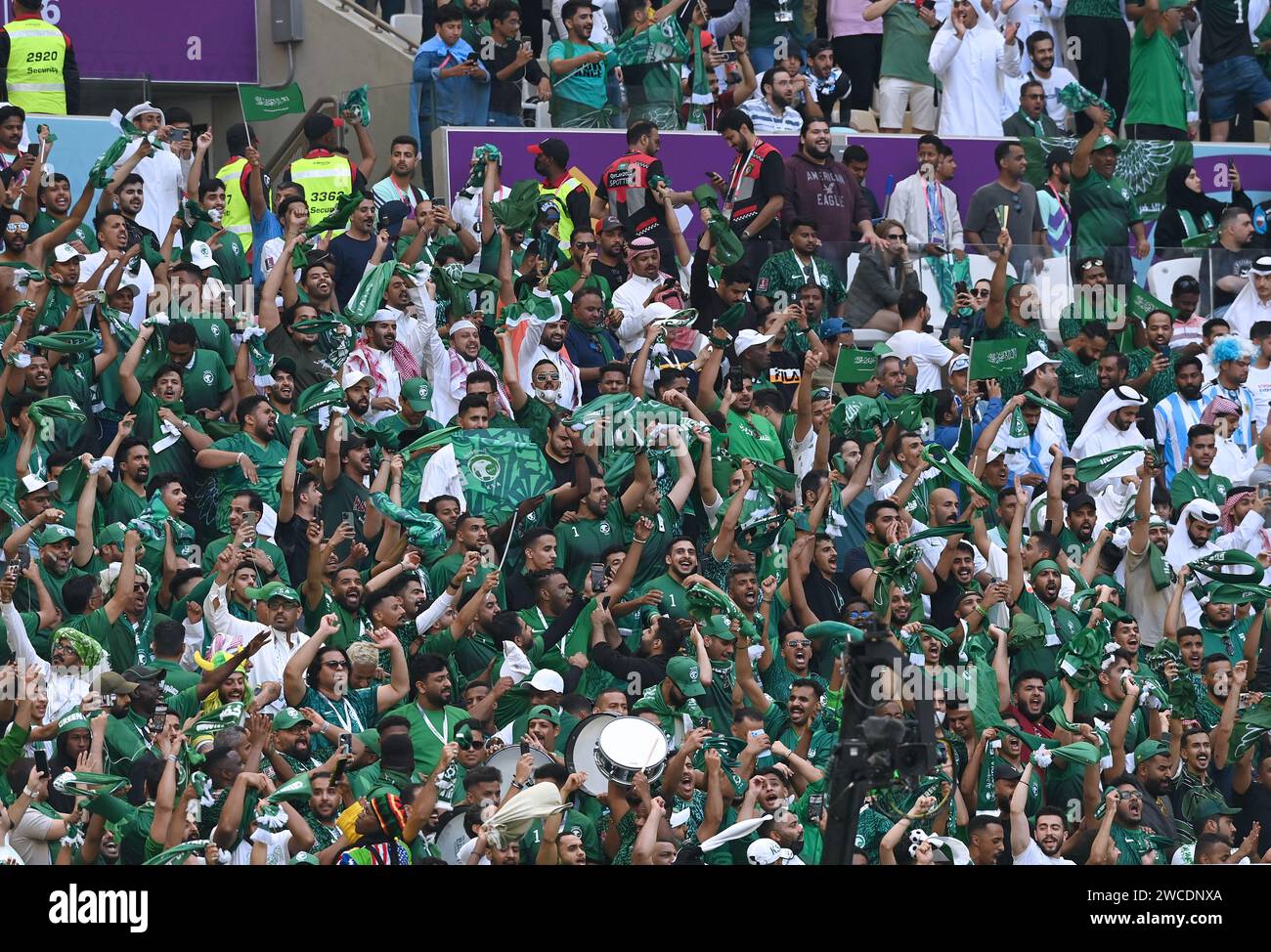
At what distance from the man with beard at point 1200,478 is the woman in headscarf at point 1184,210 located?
2.23m

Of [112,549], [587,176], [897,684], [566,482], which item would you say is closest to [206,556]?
[112,549]

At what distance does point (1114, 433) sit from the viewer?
58.0 ft

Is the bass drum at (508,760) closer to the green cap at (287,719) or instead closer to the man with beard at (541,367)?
the green cap at (287,719)

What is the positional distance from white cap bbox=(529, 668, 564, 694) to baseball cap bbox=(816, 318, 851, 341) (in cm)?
386

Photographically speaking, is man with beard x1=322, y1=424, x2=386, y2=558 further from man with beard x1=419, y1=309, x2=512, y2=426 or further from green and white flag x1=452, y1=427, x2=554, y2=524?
man with beard x1=419, y1=309, x2=512, y2=426

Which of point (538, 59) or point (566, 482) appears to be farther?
point (538, 59)

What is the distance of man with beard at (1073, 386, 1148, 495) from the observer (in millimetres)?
17594

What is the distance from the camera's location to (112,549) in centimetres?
1427

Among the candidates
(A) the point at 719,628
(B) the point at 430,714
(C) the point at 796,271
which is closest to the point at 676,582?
(A) the point at 719,628

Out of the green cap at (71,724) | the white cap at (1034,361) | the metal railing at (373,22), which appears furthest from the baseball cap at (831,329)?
the green cap at (71,724)

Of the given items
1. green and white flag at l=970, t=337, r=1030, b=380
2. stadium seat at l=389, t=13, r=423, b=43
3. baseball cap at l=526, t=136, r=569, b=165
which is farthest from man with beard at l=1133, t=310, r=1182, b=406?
stadium seat at l=389, t=13, r=423, b=43
